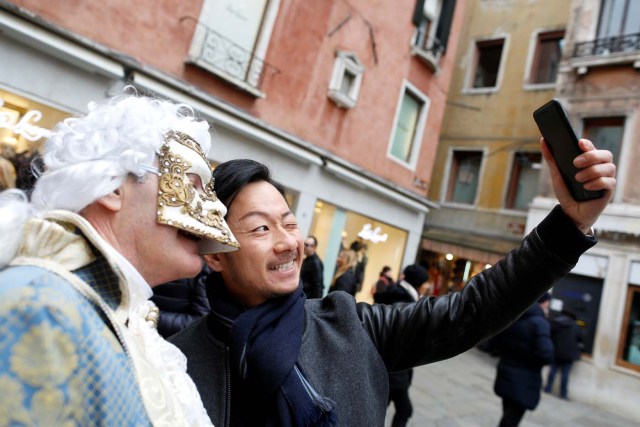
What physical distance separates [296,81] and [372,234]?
442cm

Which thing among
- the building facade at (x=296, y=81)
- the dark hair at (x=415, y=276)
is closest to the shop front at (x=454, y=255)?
the building facade at (x=296, y=81)

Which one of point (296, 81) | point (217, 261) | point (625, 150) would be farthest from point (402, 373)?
point (625, 150)

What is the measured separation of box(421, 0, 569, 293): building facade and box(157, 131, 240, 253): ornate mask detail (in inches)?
517

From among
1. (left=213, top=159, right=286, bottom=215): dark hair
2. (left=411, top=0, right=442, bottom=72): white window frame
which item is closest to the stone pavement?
(left=213, top=159, right=286, bottom=215): dark hair

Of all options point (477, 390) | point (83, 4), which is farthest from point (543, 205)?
point (83, 4)

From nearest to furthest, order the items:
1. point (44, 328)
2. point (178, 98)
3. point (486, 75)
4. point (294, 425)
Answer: point (44, 328)
point (294, 425)
point (178, 98)
point (486, 75)

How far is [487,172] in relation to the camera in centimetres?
1432

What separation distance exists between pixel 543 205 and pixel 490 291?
36.1 feet

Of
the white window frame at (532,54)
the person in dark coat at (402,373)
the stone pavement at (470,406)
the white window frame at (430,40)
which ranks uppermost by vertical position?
the white window frame at (532,54)

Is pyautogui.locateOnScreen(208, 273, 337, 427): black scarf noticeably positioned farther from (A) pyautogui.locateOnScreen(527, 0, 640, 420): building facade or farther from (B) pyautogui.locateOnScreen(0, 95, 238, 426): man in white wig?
(A) pyautogui.locateOnScreen(527, 0, 640, 420): building facade

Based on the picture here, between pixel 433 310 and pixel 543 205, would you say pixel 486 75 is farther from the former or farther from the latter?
pixel 433 310

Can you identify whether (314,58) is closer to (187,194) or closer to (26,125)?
(26,125)

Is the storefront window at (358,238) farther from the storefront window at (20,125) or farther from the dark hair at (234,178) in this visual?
the dark hair at (234,178)

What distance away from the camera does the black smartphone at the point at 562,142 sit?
50.2 inches
